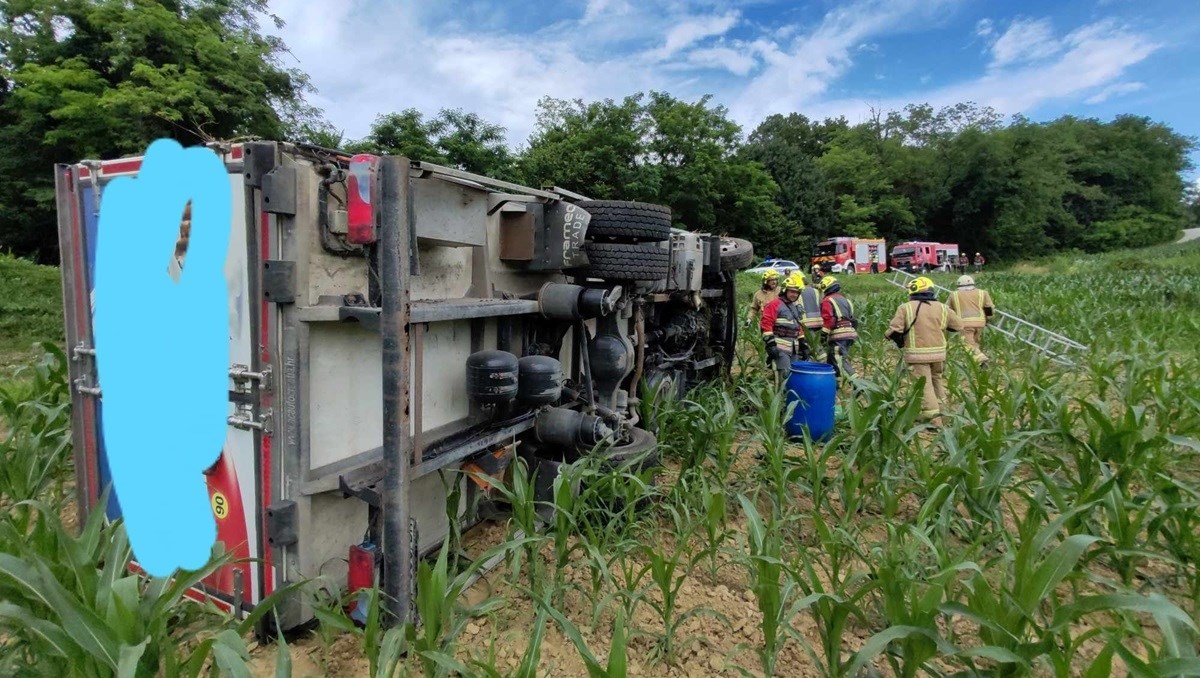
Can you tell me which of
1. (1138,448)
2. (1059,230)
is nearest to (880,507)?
(1138,448)

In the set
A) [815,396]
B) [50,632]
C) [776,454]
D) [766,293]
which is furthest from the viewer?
[766,293]

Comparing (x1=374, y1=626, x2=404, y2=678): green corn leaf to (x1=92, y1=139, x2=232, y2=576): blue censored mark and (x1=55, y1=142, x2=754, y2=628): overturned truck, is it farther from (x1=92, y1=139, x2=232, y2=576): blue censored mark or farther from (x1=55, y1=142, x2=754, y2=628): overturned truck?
(x1=92, y1=139, x2=232, y2=576): blue censored mark

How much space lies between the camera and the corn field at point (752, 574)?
1.69 metres

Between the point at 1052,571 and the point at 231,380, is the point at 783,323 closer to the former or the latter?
the point at 1052,571

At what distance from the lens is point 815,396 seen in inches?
178

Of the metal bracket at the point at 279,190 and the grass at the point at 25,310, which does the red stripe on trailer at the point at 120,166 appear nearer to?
the metal bracket at the point at 279,190

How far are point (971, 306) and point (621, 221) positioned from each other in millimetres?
5993

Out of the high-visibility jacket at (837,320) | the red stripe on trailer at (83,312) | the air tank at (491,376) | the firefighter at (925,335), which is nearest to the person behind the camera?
the red stripe on trailer at (83,312)

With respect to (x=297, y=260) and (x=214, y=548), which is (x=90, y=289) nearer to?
(x=297, y=260)

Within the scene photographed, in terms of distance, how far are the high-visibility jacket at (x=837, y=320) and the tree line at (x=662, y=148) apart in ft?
17.3

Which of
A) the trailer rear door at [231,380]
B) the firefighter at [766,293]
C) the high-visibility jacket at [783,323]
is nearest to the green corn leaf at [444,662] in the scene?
the trailer rear door at [231,380]

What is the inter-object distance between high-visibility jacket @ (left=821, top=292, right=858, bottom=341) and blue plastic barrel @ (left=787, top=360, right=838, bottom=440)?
5.82ft

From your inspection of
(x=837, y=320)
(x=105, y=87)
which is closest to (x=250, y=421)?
(x=837, y=320)

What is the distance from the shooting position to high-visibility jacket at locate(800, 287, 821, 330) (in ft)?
19.9
